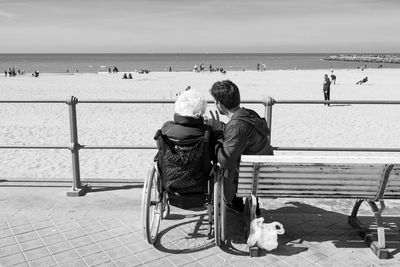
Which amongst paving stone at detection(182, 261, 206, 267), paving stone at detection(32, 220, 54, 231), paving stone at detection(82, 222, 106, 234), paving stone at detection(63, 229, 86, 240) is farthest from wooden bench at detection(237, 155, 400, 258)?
paving stone at detection(32, 220, 54, 231)

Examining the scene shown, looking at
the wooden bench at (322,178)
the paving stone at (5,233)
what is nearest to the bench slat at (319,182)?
the wooden bench at (322,178)

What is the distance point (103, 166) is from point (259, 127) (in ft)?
20.1

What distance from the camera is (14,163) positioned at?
973cm

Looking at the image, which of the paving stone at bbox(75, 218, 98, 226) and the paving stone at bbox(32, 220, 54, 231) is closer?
the paving stone at bbox(32, 220, 54, 231)

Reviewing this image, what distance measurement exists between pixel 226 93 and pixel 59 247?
215 centimetres

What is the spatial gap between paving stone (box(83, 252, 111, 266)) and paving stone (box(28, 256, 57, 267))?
0.92 ft

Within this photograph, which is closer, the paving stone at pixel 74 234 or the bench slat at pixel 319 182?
the bench slat at pixel 319 182

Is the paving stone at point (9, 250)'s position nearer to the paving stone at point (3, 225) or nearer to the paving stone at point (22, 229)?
the paving stone at point (22, 229)

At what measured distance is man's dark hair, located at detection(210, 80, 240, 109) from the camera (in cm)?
398

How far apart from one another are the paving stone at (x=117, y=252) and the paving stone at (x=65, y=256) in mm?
285

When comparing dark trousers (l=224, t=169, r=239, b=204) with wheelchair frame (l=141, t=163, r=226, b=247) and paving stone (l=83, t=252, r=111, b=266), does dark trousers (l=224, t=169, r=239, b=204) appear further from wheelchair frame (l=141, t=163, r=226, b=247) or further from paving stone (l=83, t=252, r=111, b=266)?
paving stone (l=83, t=252, r=111, b=266)

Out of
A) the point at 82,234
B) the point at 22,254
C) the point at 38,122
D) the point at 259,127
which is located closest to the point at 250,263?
the point at 259,127

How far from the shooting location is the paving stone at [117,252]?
3883mm

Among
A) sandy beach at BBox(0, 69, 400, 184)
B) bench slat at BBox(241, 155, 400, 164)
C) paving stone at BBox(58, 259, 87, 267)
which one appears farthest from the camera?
sandy beach at BBox(0, 69, 400, 184)
